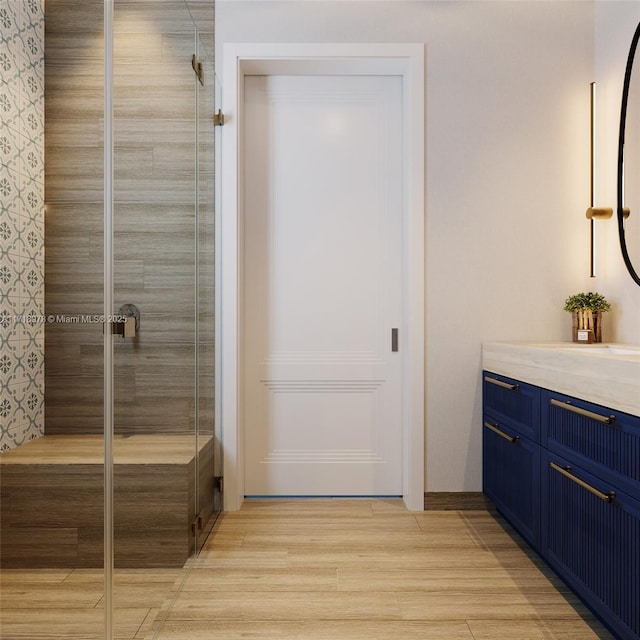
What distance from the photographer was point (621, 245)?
2580 millimetres

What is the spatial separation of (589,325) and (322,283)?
1.32 metres

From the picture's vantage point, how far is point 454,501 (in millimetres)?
2910

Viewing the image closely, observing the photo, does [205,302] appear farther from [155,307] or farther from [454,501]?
[454,501]

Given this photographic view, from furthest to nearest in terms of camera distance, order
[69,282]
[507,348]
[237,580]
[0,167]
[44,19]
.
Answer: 1. [507,348]
2. [237,580]
3. [69,282]
4. [44,19]
5. [0,167]

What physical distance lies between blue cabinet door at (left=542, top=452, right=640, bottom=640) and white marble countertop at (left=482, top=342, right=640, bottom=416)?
26cm

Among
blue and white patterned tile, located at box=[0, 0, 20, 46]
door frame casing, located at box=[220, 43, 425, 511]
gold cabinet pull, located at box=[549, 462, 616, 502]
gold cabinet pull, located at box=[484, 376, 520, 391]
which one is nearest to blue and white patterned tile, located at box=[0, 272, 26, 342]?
blue and white patterned tile, located at box=[0, 0, 20, 46]

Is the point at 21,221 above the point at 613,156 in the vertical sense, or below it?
below

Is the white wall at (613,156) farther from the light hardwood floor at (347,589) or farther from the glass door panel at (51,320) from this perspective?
the glass door panel at (51,320)

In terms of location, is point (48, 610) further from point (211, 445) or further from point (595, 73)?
point (595, 73)

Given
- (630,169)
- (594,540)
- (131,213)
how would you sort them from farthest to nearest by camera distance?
(630,169) < (594,540) < (131,213)

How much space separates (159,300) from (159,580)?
0.91 m

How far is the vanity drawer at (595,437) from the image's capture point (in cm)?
158

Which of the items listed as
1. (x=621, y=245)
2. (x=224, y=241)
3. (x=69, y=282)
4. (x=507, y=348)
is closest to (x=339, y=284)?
(x=224, y=241)

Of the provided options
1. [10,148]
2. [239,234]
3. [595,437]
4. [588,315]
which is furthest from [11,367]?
[588,315]
